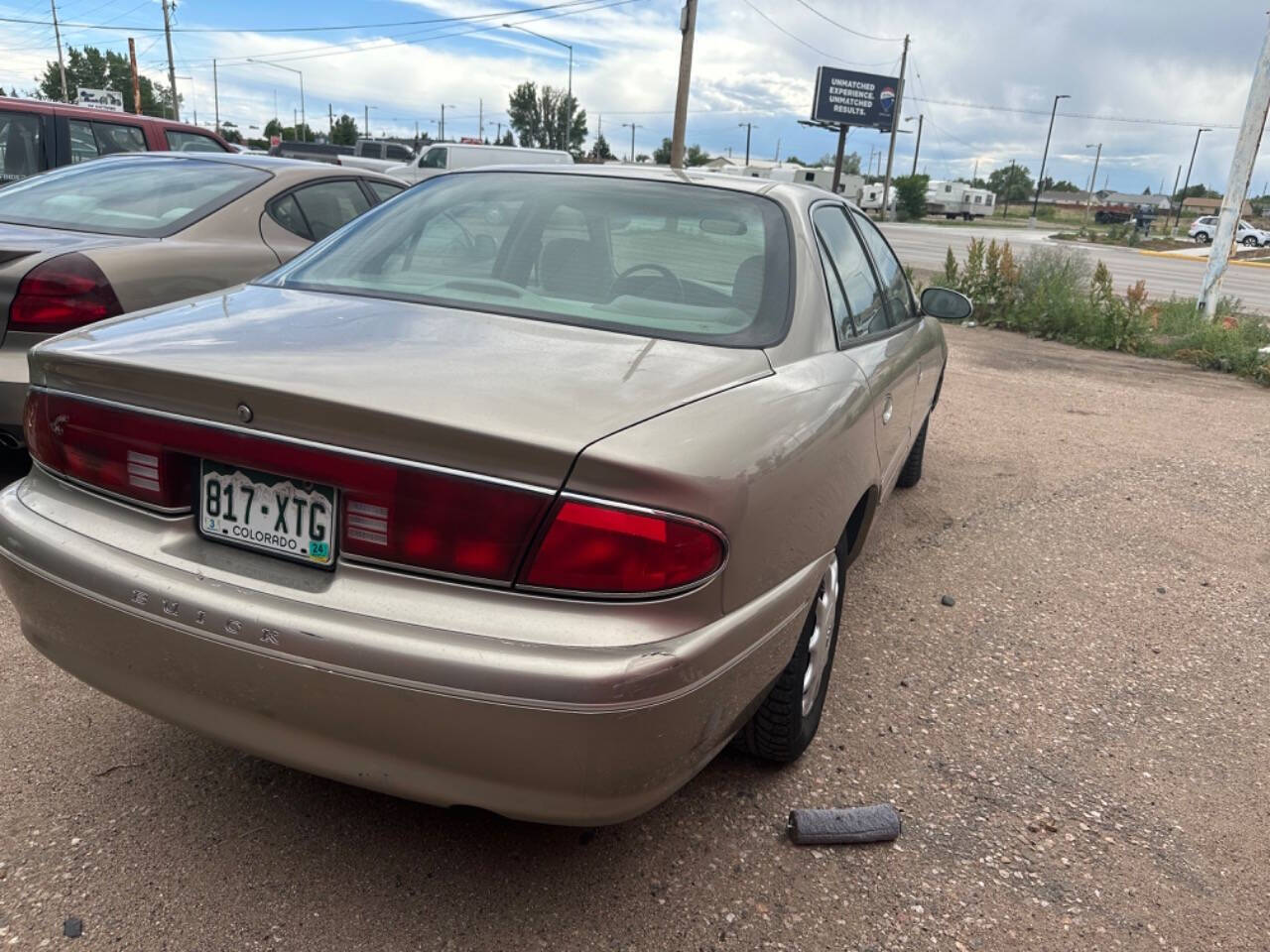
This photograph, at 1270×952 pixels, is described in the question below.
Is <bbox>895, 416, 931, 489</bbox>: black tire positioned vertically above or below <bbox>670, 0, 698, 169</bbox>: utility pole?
below

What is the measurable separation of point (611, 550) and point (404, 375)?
534 mm

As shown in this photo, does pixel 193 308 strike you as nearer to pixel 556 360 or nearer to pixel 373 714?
pixel 556 360

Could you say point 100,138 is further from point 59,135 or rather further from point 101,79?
point 101,79

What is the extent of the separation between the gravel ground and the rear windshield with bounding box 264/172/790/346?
1232 millimetres

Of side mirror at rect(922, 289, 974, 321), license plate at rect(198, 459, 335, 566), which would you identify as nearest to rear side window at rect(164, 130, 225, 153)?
side mirror at rect(922, 289, 974, 321)

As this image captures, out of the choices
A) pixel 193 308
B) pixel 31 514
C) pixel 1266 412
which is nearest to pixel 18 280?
pixel 193 308

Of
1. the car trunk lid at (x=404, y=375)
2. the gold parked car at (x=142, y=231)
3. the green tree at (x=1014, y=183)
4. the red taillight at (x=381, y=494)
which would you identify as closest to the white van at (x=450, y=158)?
the gold parked car at (x=142, y=231)

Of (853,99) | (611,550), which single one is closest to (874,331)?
(611,550)

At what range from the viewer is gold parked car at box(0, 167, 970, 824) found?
161cm

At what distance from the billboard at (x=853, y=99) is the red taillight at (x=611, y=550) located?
47483 mm

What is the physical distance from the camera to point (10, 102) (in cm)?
728

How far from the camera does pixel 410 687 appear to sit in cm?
160

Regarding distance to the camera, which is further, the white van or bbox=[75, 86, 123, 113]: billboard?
bbox=[75, 86, 123, 113]: billboard

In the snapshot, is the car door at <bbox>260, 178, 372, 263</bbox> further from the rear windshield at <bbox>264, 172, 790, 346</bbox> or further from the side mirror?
the side mirror
